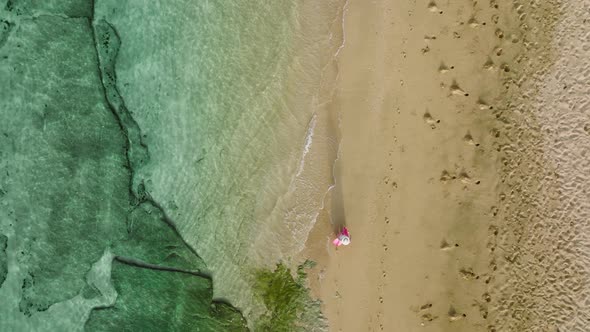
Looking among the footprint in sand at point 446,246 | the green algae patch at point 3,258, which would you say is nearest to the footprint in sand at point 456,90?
the footprint in sand at point 446,246

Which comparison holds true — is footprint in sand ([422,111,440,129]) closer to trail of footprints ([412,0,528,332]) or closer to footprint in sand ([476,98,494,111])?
trail of footprints ([412,0,528,332])

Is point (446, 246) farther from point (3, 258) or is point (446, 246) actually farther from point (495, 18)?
point (3, 258)

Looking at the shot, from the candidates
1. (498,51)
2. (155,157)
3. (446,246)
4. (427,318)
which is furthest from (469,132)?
(155,157)

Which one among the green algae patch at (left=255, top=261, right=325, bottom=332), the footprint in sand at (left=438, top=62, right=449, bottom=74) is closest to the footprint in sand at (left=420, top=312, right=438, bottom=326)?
the green algae patch at (left=255, top=261, right=325, bottom=332)

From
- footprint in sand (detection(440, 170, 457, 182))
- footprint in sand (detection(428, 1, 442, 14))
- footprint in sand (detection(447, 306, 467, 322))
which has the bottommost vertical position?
footprint in sand (detection(447, 306, 467, 322))

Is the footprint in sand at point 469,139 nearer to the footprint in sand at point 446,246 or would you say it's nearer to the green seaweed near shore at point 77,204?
the footprint in sand at point 446,246

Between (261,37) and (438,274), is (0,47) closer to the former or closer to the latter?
(261,37)
